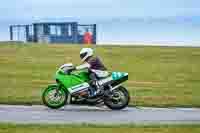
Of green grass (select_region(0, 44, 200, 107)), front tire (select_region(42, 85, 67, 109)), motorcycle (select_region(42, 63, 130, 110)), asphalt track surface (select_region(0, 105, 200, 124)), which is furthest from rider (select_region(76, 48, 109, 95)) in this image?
green grass (select_region(0, 44, 200, 107))

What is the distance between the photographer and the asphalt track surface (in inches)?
507

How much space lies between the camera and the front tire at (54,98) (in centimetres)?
1478

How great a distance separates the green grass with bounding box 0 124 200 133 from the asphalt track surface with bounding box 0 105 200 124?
728 millimetres

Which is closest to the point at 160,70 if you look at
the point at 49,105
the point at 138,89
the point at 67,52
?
the point at 138,89

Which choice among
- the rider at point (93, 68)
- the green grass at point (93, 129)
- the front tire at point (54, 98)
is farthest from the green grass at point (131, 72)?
the green grass at point (93, 129)

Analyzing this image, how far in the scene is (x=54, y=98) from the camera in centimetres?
1482

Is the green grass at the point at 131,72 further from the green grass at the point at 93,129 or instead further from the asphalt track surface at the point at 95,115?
the green grass at the point at 93,129

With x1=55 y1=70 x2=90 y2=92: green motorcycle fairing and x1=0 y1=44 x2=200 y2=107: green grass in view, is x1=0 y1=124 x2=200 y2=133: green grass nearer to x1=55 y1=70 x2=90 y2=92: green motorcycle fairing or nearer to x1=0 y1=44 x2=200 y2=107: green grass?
x1=55 y1=70 x2=90 y2=92: green motorcycle fairing

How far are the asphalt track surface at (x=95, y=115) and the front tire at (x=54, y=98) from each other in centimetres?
13

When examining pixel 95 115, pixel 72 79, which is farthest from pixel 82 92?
pixel 95 115

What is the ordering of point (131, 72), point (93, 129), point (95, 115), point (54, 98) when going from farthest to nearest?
point (131, 72) < point (54, 98) < point (95, 115) < point (93, 129)

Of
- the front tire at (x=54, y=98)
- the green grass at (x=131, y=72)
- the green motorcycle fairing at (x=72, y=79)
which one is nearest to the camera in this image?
the front tire at (x=54, y=98)

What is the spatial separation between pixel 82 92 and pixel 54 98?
65 centimetres

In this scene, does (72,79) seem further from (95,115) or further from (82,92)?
(95,115)
